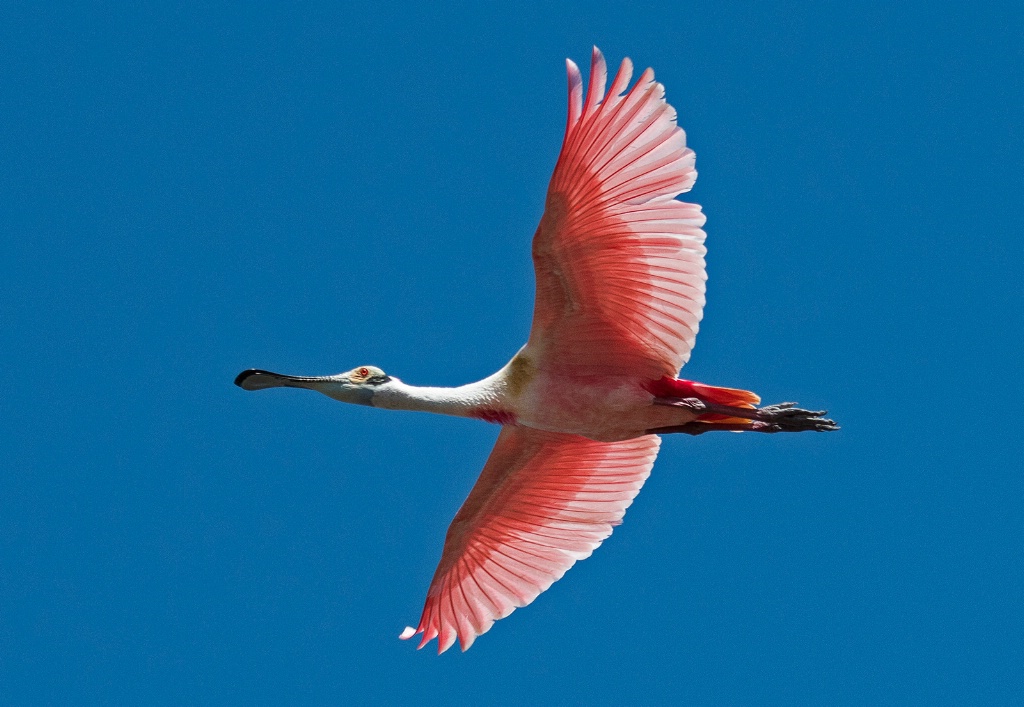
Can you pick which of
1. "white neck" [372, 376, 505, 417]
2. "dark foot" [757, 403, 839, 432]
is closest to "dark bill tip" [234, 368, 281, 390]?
"white neck" [372, 376, 505, 417]

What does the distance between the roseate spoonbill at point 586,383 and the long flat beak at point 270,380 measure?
0.01 metres

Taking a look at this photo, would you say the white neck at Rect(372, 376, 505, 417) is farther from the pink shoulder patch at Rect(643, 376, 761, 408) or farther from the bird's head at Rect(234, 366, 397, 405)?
the pink shoulder patch at Rect(643, 376, 761, 408)

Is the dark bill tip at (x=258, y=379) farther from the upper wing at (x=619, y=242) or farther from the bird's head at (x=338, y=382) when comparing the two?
the upper wing at (x=619, y=242)

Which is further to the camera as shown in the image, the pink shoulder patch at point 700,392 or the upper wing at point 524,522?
the upper wing at point 524,522

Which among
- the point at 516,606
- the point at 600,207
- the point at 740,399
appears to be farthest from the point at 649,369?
the point at 516,606

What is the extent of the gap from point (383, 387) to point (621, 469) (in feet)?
6.67

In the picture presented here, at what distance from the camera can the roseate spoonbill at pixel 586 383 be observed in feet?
36.9

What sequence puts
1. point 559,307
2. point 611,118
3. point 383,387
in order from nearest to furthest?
point 611,118 < point 559,307 < point 383,387

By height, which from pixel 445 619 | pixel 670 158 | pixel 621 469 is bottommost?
pixel 445 619

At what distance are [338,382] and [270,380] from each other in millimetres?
524

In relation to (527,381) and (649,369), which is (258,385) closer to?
(527,381)

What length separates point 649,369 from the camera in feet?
40.3

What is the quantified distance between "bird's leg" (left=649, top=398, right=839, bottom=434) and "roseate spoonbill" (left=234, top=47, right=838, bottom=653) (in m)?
0.01

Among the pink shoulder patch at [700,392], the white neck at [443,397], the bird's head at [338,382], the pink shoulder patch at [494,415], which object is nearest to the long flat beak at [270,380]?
the bird's head at [338,382]
